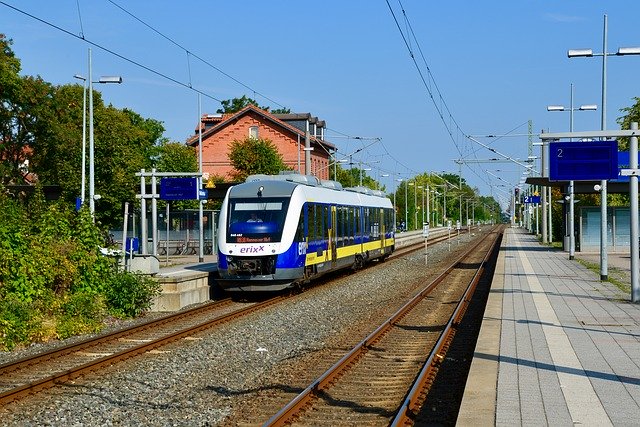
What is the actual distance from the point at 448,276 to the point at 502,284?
781 centimetres

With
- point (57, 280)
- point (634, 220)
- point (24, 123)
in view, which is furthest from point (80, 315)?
point (24, 123)

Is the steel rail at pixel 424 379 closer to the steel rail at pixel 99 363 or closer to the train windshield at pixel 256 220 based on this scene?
the steel rail at pixel 99 363

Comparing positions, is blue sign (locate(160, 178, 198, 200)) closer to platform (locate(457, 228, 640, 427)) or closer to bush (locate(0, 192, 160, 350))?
bush (locate(0, 192, 160, 350))

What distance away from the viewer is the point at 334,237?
1099 inches

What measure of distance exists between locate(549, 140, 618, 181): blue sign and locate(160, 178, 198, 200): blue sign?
13.5 meters

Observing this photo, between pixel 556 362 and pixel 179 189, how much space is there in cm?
2107

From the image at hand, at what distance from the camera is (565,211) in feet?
156

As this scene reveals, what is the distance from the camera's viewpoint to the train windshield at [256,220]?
22375 millimetres

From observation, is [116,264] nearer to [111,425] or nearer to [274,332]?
[274,332]

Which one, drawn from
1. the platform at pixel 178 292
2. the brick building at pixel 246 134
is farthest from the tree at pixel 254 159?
the platform at pixel 178 292

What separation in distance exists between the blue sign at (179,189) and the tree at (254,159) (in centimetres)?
3175

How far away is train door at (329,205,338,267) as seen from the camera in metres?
27.4

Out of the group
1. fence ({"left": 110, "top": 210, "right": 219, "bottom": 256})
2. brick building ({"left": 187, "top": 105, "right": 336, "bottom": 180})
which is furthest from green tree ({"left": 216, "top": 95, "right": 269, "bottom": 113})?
fence ({"left": 110, "top": 210, "right": 219, "bottom": 256})

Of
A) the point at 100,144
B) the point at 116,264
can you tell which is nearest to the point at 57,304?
the point at 116,264
